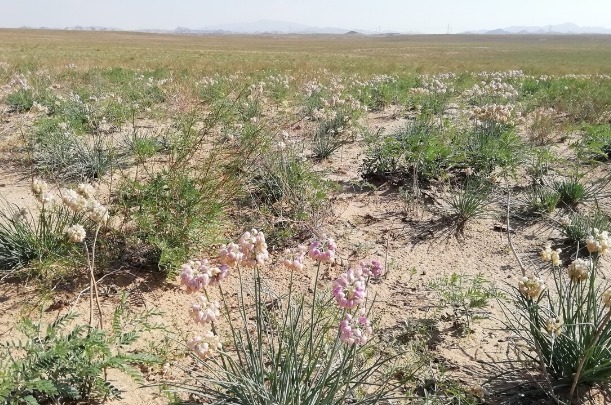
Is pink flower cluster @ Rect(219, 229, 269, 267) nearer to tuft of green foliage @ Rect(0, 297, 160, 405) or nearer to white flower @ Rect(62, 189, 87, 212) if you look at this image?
tuft of green foliage @ Rect(0, 297, 160, 405)

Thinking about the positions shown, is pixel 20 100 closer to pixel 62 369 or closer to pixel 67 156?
pixel 67 156

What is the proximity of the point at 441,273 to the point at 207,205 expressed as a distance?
2296mm

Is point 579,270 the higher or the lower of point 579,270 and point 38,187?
the lower

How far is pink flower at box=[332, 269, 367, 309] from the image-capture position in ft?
6.90

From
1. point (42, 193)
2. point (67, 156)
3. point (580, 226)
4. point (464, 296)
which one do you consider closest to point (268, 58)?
point (67, 156)

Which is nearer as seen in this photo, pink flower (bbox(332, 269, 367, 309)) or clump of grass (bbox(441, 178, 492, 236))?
pink flower (bbox(332, 269, 367, 309))

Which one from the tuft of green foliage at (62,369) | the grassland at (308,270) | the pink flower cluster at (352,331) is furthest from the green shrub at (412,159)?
the tuft of green foliage at (62,369)

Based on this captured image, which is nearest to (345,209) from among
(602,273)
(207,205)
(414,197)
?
(414,197)

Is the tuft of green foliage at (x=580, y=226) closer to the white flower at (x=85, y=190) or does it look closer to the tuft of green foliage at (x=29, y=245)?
the white flower at (x=85, y=190)

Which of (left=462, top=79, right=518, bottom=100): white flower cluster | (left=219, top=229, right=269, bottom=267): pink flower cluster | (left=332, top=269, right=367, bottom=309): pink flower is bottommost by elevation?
(left=332, top=269, right=367, bottom=309): pink flower

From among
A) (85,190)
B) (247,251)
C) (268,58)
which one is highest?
(268,58)

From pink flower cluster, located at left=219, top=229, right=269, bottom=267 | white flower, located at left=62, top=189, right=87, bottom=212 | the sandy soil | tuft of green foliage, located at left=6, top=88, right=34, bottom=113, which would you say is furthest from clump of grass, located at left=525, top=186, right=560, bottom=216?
tuft of green foliage, located at left=6, top=88, right=34, bottom=113

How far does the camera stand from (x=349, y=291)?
2.14 metres

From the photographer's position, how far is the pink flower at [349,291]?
Answer: 6.90ft
